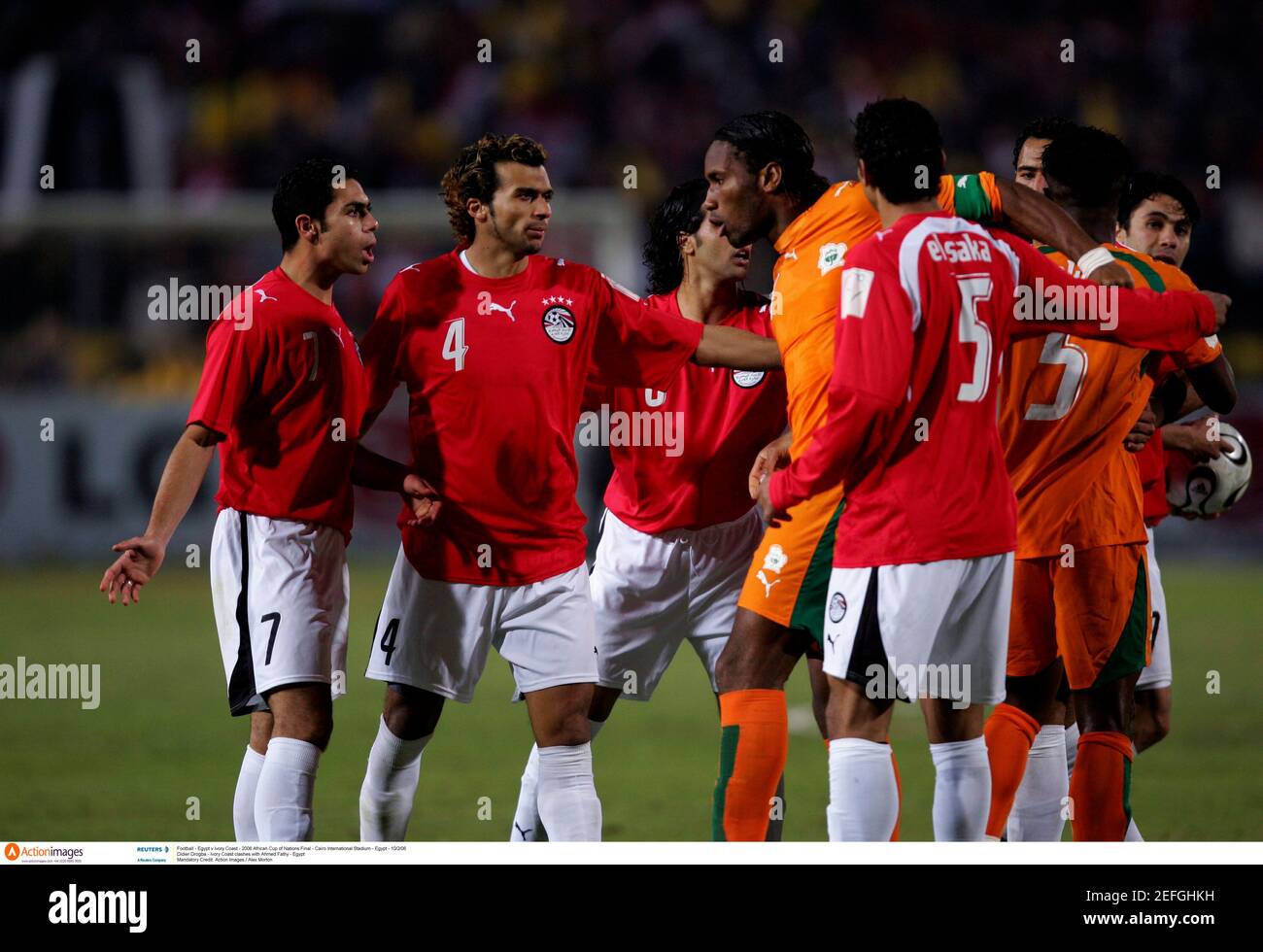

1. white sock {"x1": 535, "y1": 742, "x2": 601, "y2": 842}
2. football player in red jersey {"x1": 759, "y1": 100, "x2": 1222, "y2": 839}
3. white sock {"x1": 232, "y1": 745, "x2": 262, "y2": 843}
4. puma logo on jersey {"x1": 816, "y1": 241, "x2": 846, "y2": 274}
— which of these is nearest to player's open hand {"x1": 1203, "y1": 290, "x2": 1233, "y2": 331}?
football player in red jersey {"x1": 759, "y1": 100, "x2": 1222, "y2": 839}

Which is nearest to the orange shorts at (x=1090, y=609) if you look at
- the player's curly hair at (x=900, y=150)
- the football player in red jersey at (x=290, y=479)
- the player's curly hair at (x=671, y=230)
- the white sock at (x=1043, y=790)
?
the white sock at (x=1043, y=790)

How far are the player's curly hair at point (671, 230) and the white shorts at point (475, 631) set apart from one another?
126cm

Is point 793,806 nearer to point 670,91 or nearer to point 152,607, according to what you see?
point 152,607

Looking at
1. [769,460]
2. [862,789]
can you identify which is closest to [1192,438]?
[769,460]

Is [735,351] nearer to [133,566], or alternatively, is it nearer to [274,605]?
[274,605]

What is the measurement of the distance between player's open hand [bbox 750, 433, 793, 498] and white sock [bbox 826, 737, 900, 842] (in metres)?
0.76

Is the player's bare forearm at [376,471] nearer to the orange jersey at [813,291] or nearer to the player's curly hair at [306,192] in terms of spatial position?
the player's curly hair at [306,192]

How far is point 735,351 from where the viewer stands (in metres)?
4.63

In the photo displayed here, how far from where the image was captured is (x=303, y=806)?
4.39 metres

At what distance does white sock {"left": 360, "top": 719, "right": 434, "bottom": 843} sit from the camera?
4598mm

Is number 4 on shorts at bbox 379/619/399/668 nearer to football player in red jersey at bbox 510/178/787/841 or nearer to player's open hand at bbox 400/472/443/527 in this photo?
player's open hand at bbox 400/472/443/527

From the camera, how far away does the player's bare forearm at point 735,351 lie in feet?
15.1

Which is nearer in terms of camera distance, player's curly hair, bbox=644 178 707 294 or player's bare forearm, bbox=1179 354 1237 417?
player's bare forearm, bbox=1179 354 1237 417
